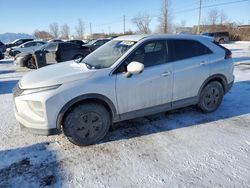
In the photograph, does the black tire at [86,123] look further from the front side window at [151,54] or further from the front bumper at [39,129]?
the front side window at [151,54]

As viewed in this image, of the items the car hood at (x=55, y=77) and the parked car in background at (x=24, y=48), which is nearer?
the car hood at (x=55, y=77)

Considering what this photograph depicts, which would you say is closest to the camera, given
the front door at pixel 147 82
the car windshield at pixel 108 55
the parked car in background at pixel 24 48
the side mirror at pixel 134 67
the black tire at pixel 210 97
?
the side mirror at pixel 134 67

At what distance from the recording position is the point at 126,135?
13.1 feet

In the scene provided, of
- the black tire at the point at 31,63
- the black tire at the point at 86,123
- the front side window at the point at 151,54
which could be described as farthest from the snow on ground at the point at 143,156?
the black tire at the point at 31,63

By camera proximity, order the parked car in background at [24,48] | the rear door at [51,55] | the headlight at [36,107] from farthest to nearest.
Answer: the parked car in background at [24,48] < the rear door at [51,55] < the headlight at [36,107]

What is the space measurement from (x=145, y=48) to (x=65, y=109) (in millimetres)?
1734

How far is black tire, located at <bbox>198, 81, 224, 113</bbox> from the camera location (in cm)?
473

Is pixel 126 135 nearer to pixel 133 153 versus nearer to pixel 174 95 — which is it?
pixel 133 153

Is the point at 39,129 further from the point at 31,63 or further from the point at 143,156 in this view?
the point at 31,63

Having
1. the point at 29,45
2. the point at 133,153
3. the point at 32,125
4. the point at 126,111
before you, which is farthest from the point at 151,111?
the point at 29,45

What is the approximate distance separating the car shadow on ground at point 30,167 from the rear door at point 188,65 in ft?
8.07

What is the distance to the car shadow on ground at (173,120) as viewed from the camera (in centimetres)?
410

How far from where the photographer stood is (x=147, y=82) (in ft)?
12.6

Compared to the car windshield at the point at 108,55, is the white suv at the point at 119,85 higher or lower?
lower
